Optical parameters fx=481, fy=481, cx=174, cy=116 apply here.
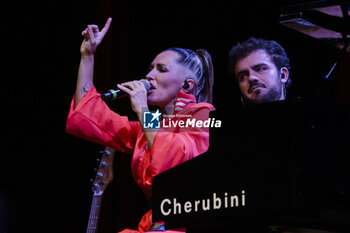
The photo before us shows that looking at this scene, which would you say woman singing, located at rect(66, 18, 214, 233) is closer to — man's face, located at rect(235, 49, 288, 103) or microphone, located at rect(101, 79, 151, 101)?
microphone, located at rect(101, 79, 151, 101)

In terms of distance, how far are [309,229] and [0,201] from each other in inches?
70.9

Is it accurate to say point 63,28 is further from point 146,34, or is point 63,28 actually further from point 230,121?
point 230,121

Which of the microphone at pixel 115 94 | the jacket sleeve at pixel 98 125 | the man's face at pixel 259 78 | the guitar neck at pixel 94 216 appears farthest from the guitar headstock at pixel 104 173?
the man's face at pixel 259 78

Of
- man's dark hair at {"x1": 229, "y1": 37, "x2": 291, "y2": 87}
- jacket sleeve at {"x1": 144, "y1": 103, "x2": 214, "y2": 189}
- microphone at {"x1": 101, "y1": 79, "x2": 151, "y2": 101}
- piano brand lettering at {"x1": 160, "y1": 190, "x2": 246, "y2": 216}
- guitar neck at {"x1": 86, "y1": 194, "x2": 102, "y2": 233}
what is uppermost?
man's dark hair at {"x1": 229, "y1": 37, "x2": 291, "y2": 87}

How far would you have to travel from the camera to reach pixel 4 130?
2.47 metres

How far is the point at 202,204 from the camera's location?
109cm

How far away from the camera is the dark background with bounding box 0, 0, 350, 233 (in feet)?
7.83

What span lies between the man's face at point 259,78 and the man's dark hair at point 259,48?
2cm

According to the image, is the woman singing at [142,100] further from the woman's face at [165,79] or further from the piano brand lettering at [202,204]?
the piano brand lettering at [202,204]

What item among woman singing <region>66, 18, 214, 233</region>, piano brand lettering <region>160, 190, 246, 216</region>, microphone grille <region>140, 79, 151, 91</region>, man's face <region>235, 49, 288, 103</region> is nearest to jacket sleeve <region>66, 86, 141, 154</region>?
woman singing <region>66, 18, 214, 233</region>

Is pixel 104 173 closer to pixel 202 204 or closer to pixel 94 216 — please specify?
pixel 94 216

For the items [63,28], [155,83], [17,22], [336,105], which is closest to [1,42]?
[17,22]
